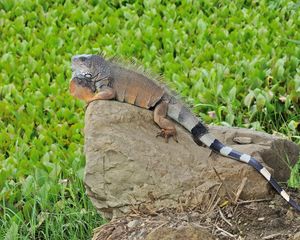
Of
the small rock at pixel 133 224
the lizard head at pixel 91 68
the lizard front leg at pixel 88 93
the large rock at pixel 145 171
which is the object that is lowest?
the small rock at pixel 133 224

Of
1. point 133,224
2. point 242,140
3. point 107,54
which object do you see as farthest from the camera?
point 107,54

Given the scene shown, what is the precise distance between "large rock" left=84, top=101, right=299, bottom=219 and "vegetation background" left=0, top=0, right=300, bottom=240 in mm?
600

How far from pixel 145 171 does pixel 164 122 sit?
0.34 m

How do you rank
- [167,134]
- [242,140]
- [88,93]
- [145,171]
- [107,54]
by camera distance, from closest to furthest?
[145,171] < [167,134] < [88,93] < [242,140] < [107,54]

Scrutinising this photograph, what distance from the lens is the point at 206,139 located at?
14.6 ft

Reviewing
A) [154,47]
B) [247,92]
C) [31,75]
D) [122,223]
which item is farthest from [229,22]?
[122,223]

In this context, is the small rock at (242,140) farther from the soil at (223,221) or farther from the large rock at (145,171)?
the soil at (223,221)

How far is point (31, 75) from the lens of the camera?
6656 millimetres

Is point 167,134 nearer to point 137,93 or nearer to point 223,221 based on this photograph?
point 137,93

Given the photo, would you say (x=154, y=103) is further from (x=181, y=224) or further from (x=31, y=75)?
(x=31, y=75)

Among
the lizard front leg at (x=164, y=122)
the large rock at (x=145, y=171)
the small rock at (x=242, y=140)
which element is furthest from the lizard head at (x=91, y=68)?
the small rock at (x=242, y=140)

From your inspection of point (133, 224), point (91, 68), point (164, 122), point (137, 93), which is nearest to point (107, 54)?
point (91, 68)

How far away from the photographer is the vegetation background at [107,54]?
196 inches

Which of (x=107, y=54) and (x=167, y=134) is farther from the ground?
(x=167, y=134)
